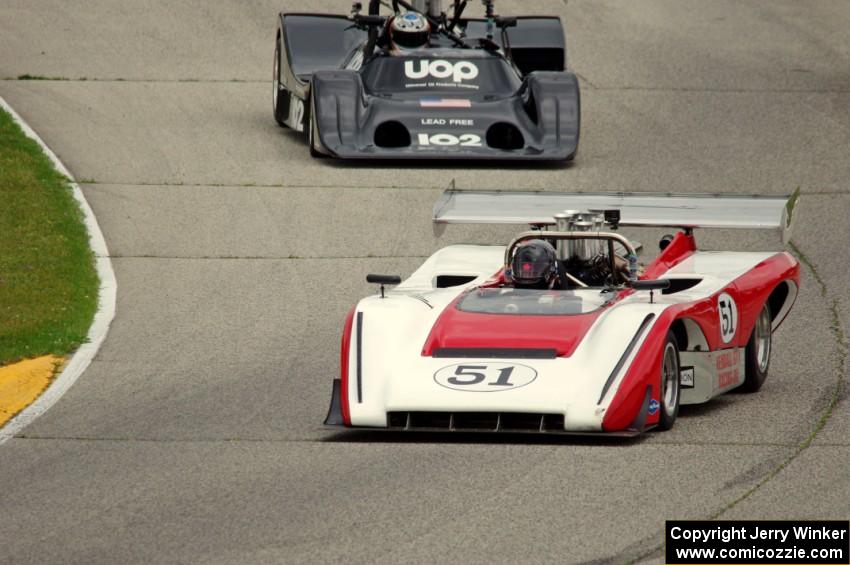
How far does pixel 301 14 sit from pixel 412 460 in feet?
41.9

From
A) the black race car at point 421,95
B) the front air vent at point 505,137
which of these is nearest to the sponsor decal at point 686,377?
the black race car at point 421,95

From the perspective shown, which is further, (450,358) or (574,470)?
(450,358)

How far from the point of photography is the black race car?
1825 centimetres

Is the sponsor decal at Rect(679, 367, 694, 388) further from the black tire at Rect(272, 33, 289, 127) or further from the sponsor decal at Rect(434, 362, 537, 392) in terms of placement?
the black tire at Rect(272, 33, 289, 127)

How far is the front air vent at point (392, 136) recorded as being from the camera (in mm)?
18469

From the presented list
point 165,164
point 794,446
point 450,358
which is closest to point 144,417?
point 450,358

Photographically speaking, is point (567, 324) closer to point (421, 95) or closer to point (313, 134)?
point (421, 95)

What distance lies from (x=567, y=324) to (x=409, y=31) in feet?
33.2

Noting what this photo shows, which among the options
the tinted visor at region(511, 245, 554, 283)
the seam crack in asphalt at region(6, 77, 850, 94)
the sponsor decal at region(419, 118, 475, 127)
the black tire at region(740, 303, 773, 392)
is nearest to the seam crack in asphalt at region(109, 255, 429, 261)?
the sponsor decal at region(419, 118, 475, 127)

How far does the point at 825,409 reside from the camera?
10328 mm

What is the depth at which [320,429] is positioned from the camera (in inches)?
396

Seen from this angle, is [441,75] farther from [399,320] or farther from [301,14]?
[399,320]
